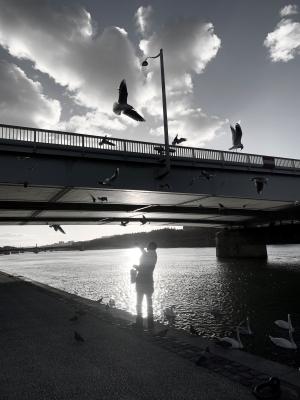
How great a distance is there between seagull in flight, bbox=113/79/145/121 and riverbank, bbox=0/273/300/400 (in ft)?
33.8

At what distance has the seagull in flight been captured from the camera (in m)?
16.6

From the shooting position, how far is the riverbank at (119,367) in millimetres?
5410

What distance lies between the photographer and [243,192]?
32094 millimetres

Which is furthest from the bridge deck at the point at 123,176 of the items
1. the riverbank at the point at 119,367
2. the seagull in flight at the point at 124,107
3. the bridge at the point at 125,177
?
the riverbank at the point at 119,367

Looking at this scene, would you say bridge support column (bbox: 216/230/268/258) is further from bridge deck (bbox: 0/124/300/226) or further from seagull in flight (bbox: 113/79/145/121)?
seagull in flight (bbox: 113/79/145/121)

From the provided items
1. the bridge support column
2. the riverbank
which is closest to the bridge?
the riverbank

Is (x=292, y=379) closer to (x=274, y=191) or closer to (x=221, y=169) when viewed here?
(x=221, y=169)

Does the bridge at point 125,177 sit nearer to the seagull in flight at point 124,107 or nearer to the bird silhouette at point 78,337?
the seagull in flight at point 124,107

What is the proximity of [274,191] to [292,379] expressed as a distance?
96.8 ft

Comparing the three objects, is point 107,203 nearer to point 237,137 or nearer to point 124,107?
point 237,137

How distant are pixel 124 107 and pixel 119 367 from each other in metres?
12.7

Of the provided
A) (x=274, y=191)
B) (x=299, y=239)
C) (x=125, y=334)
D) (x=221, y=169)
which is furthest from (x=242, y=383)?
(x=299, y=239)

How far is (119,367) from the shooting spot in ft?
21.2

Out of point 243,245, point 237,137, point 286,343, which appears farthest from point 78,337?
point 243,245
